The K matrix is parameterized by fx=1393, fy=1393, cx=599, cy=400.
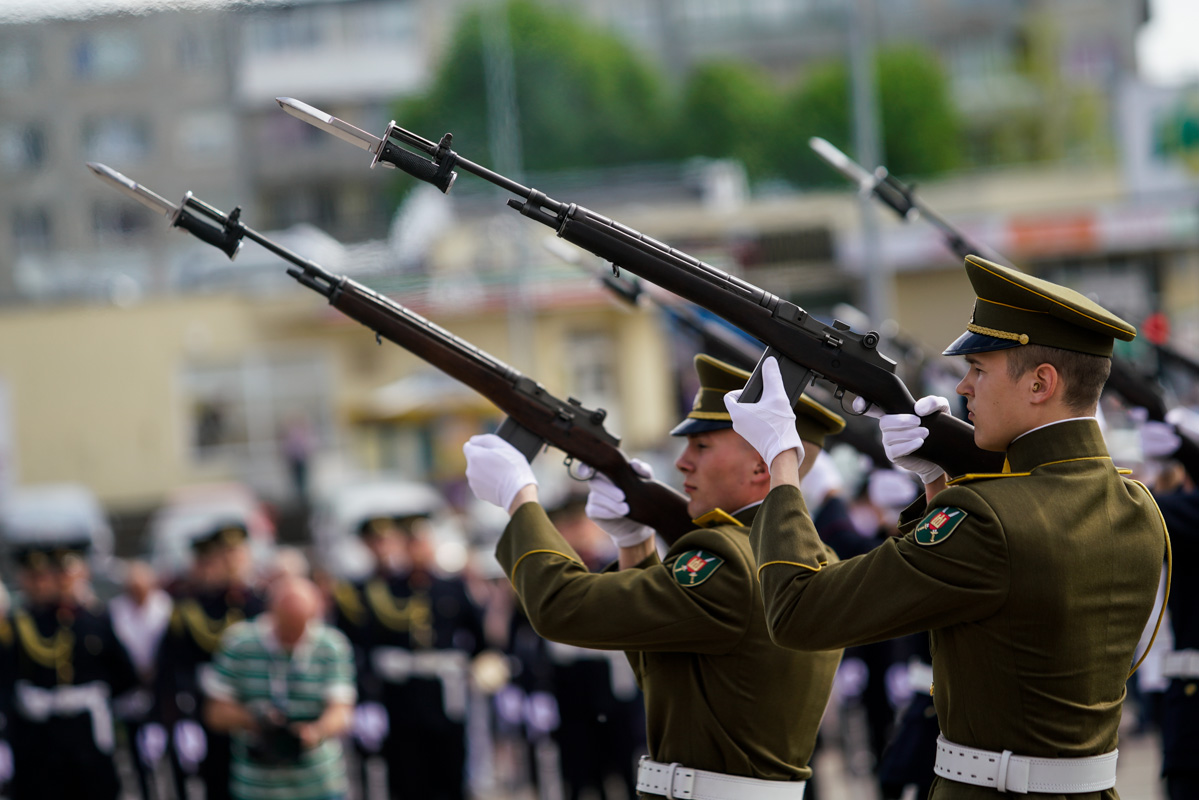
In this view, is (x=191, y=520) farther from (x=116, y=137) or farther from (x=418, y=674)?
(x=418, y=674)

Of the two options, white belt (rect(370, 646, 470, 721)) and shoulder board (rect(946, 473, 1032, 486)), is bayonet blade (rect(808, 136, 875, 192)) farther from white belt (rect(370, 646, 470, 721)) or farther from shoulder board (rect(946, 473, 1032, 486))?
white belt (rect(370, 646, 470, 721))

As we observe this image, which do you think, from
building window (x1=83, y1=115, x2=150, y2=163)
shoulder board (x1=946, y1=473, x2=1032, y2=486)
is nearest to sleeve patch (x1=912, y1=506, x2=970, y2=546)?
shoulder board (x1=946, y1=473, x2=1032, y2=486)

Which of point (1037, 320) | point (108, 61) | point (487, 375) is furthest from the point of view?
point (108, 61)

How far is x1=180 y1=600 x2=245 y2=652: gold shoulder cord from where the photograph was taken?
7.57 m

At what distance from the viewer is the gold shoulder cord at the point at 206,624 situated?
7566 millimetres

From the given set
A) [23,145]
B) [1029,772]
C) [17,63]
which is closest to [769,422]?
[1029,772]

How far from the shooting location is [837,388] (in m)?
3.12

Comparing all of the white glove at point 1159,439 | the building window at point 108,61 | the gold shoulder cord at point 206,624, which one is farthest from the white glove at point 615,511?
the building window at point 108,61

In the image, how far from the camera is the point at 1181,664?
4.77 m

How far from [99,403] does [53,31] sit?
1813 cm

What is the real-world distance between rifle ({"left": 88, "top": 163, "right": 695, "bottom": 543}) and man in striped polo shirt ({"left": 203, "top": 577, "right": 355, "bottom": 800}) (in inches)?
82.8

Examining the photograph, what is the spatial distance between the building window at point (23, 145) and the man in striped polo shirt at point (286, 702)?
9.56 metres

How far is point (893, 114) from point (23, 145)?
30262 millimetres

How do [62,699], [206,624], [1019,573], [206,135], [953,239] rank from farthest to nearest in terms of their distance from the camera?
[206,135] < [206,624] < [62,699] < [953,239] < [1019,573]
